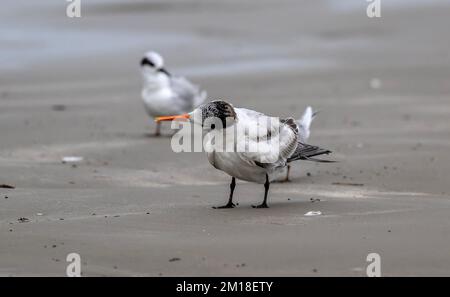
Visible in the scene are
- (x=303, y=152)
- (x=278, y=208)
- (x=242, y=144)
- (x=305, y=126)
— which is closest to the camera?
(x=242, y=144)

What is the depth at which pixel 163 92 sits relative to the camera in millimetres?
11641

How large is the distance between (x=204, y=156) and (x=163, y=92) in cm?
237

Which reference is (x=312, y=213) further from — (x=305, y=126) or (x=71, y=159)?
(x=71, y=159)

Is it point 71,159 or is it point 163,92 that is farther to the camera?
point 163,92

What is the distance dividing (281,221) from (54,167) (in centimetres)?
303

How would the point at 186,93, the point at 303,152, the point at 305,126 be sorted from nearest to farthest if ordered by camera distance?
the point at 303,152 < the point at 305,126 < the point at 186,93

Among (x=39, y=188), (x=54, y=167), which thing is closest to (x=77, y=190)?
(x=39, y=188)

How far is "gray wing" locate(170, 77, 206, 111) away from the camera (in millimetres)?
11852

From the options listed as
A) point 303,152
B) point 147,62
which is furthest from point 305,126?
point 147,62

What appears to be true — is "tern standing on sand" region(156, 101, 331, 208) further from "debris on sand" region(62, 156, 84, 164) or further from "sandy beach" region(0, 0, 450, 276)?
"debris on sand" region(62, 156, 84, 164)

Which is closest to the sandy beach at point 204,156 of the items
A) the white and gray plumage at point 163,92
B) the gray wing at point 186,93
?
the white and gray plumage at point 163,92

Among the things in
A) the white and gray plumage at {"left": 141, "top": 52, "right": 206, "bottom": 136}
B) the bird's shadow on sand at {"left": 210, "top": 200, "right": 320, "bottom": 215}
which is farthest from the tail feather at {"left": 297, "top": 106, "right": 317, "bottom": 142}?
the white and gray plumage at {"left": 141, "top": 52, "right": 206, "bottom": 136}

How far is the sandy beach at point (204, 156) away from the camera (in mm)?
5613

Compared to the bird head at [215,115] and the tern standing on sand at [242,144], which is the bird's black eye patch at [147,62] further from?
the bird head at [215,115]
